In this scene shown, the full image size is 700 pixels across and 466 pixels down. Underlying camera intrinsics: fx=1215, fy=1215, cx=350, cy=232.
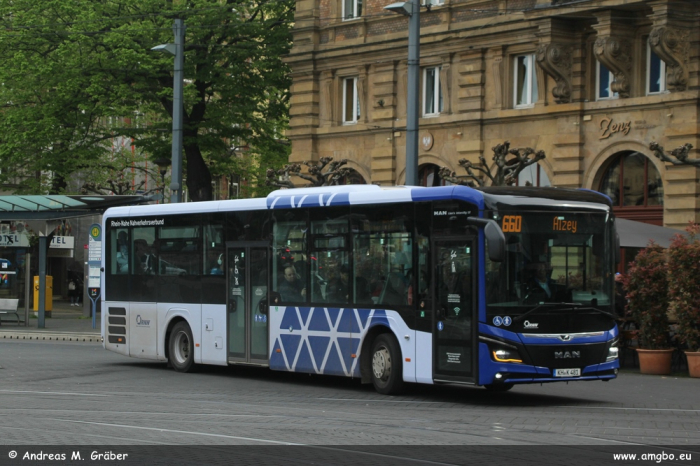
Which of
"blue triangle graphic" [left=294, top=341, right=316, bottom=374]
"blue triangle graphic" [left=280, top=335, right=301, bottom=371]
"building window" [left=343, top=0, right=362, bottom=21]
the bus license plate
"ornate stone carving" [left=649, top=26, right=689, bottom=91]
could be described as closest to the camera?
the bus license plate

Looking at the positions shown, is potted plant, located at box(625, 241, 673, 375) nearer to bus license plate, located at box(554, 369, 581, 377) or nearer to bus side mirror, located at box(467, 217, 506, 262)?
bus license plate, located at box(554, 369, 581, 377)

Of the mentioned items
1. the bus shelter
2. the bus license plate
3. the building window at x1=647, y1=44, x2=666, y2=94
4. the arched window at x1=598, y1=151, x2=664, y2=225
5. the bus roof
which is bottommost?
the bus license plate

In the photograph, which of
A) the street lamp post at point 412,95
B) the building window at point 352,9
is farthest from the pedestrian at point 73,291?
the street lamp post at point 412,95

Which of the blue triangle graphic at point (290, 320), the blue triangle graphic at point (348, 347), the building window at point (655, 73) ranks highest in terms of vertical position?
the building window at point (655, 73)

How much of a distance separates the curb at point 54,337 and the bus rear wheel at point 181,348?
10.1 metres

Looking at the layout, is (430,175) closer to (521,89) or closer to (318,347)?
(521,89)

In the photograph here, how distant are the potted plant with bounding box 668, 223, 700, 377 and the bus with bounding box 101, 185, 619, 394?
4.38 metres

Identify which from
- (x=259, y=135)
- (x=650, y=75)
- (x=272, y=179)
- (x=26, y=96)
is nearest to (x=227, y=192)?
(x=259, y=135)

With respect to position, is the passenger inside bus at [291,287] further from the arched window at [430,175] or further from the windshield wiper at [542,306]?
the arched window at [430,175]

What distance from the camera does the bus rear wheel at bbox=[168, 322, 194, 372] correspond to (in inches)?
814

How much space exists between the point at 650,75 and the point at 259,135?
18146 millimetres

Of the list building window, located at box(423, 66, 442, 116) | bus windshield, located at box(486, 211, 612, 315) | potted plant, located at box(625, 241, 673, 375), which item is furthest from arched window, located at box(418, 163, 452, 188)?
bus windshield, located at box(486, 211, 612, 315)

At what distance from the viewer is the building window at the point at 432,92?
128ft
